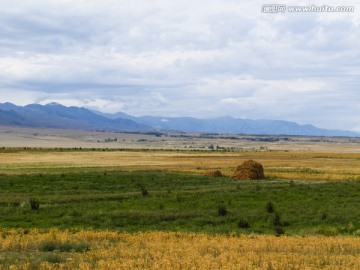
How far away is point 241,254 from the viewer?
16.9 meters

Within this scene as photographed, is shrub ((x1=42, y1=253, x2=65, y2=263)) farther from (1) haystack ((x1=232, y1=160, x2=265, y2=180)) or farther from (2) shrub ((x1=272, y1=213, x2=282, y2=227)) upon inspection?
(1) haystack ((x1=232, y1=160, x2=265, y2=180))

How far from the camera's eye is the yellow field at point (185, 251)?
14898 millimetres

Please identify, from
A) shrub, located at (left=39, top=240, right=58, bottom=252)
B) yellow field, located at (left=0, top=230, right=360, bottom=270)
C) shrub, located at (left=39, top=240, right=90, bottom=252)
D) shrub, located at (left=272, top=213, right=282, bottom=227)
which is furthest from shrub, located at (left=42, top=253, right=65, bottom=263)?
shrub, located at (left=272, top=213, right=282, bottom=227)

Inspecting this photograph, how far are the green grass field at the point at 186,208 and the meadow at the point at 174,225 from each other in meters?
0.06

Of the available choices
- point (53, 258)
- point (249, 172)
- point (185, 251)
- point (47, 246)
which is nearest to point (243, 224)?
point (185, 251)

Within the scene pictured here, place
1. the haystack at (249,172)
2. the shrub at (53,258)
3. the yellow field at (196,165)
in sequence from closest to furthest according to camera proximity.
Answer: the shrub at (53,258), the haystack at (249,172), the yellow field at (196,165)

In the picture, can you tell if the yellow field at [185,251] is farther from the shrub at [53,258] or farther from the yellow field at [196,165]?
the yellow field at [196,165]

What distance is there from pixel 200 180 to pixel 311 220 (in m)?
23.5

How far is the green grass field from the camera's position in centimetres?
2719

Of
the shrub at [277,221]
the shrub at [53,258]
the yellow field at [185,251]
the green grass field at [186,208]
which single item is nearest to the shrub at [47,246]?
the yellow field at [185,251]

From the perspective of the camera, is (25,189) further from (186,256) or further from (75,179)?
(186,256)

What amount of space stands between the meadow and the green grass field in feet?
0.20

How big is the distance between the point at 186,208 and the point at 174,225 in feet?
16.2

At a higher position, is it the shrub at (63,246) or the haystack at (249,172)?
the haystack at (249,172)
